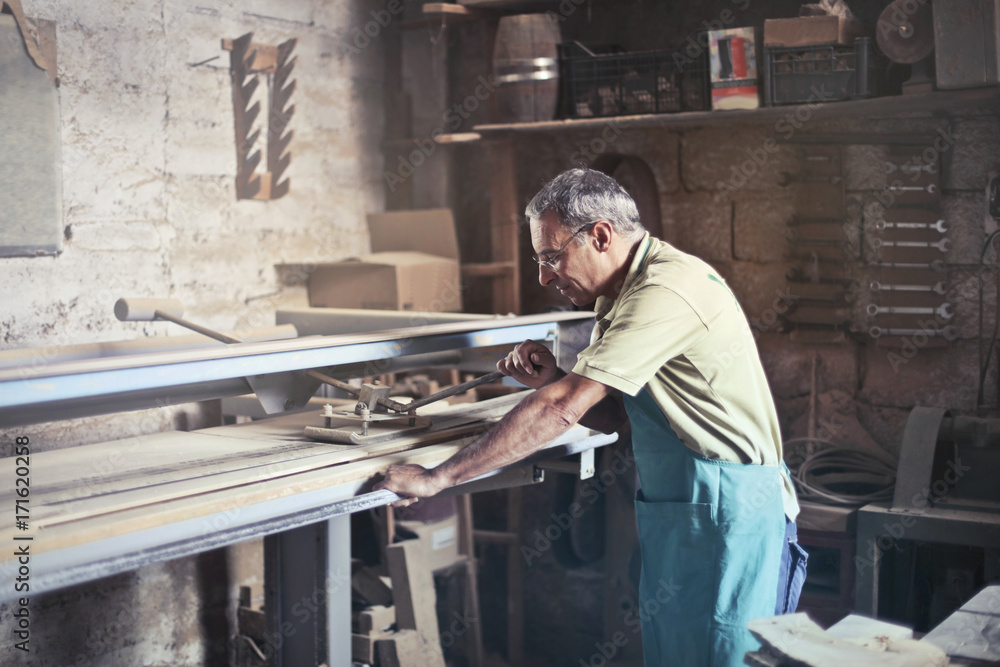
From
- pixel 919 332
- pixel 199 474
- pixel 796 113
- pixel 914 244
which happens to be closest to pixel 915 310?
pixel 919 332

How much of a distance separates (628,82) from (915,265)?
1280 millimetres

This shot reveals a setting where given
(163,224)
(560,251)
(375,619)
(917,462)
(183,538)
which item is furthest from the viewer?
(163,224)

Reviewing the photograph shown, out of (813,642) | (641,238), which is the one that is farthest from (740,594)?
(641,238)

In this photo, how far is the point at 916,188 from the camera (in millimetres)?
3328

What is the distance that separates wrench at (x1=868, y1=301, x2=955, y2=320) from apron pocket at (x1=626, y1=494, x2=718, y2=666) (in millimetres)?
1906

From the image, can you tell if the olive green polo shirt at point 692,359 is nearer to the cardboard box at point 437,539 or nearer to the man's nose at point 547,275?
the man's nose at point 547,275

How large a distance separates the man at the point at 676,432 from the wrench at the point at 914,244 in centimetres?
170

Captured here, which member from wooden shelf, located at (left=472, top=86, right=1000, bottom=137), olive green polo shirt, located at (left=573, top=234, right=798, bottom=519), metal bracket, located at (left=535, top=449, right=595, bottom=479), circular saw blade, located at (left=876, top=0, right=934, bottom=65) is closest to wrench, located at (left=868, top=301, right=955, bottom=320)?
wooden shelf, located at (left=472, top=86, right=1000, bottom=137)

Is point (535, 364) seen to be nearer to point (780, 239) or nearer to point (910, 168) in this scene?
point (780, 239)

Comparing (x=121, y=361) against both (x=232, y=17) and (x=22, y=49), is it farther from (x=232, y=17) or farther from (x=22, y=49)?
(x=232, y=17)

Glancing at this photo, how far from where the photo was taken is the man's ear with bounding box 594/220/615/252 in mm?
1982

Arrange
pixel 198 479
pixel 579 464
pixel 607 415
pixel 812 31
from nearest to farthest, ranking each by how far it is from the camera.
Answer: pixel 198 479
pixel 607 415
pixel 579 464
pixel 812 31

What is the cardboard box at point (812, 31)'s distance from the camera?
3.06 metres

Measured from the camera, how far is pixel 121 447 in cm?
194
